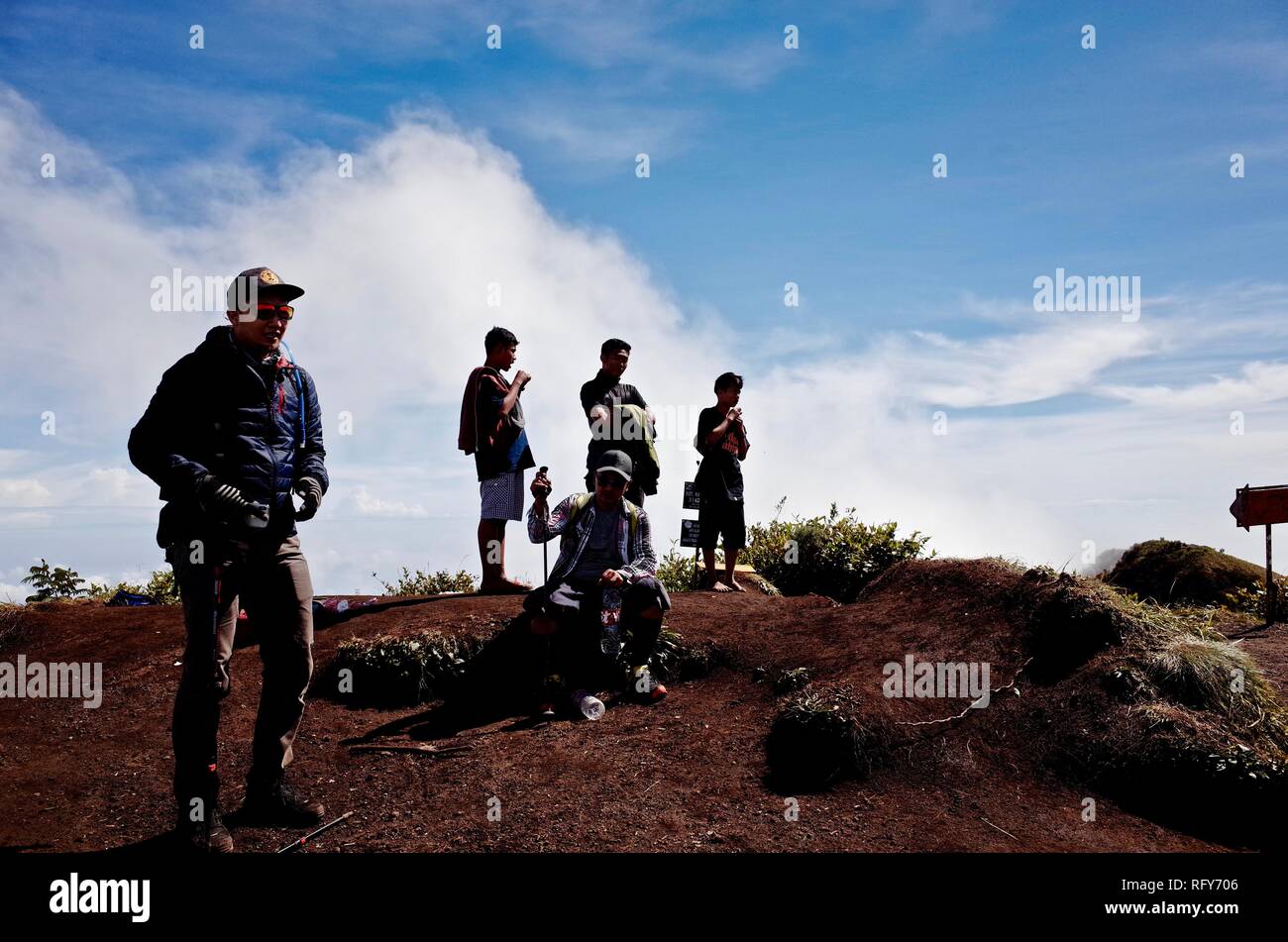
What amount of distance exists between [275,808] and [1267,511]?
12371 millimetres

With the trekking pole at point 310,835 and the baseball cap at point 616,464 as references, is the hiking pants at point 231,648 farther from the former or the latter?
the baseball cap at point 616,464

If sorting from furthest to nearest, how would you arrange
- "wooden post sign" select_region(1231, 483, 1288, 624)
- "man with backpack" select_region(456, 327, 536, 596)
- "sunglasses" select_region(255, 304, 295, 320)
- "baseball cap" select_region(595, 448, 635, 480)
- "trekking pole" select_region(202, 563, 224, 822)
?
"wooden post sign" select_region(1231, 483, 1288, 624)
"man with backpack" select_region(456, 327, 536, 596)
"baseball cap" select_region(595, 448, 635, 480)
"sunglasses" select_region(255, 304, 295, 320)
"trekking pole" select_region(202, 563, 224, 822)

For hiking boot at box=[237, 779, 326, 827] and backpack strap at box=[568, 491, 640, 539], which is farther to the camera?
backpack strap at box=[568, 491, 640, 539]

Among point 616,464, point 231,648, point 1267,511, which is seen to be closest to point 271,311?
point 231,648

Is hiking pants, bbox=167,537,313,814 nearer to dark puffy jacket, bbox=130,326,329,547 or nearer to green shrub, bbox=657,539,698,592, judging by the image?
dark puffy jacket, bbox=130,326,329,547

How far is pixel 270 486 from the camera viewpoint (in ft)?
17.4

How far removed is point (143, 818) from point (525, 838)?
249cm

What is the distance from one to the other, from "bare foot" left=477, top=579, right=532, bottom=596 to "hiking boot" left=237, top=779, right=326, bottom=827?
3.94 m

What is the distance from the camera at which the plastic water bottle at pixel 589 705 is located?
7.33 m

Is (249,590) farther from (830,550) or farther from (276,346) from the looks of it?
(830,550)

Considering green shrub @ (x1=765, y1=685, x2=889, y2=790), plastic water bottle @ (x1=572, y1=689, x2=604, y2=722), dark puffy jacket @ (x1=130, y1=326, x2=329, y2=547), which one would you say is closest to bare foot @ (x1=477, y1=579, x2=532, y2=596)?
plastic water bottle @ (x1=572, y1=689, x2=604, y2=722)

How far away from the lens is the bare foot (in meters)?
9.47

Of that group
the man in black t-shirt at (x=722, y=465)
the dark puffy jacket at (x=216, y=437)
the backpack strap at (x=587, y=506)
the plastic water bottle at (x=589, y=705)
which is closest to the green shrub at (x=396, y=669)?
the plastic water bottle at (x=589, y=705)

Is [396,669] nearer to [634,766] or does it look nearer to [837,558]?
[634,766]
